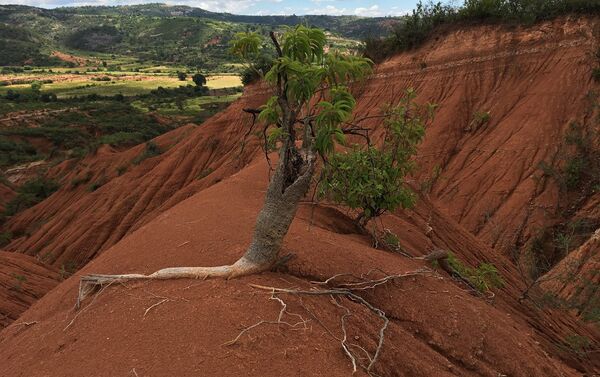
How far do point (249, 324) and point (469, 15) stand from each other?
1098 inches

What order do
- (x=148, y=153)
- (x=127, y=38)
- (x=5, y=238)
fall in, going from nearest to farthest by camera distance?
(x=5, y=238), (x=148, y=153), (x=127, y=38)

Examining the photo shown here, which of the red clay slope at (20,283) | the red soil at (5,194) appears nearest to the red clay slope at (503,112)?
the red clay slope at (20,283)

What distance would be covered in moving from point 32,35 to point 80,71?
1990 inches

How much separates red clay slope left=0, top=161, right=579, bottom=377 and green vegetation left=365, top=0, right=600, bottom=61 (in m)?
22.8

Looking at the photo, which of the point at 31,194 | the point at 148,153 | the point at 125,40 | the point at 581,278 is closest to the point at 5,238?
the point at 31,194

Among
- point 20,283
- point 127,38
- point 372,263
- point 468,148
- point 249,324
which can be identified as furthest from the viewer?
point 127,38

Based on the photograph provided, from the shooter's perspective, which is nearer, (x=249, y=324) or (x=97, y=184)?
(x=249, y=324)

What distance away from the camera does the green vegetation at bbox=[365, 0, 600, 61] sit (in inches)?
890

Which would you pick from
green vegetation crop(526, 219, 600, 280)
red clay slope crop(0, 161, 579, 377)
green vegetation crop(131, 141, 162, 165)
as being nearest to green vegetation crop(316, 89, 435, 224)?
red clay slope crop(0, 161, 579, 377)

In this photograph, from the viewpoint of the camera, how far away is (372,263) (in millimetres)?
6320

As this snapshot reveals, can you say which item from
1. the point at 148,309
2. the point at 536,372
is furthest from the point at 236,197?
the point at 536,372

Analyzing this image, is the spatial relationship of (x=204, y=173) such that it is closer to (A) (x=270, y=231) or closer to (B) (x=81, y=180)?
(B) (x=81, y=180)

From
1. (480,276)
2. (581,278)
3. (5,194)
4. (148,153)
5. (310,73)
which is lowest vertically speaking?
(5,194)

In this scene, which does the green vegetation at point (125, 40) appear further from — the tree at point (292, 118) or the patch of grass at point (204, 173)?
the tree at point (292, 118)
